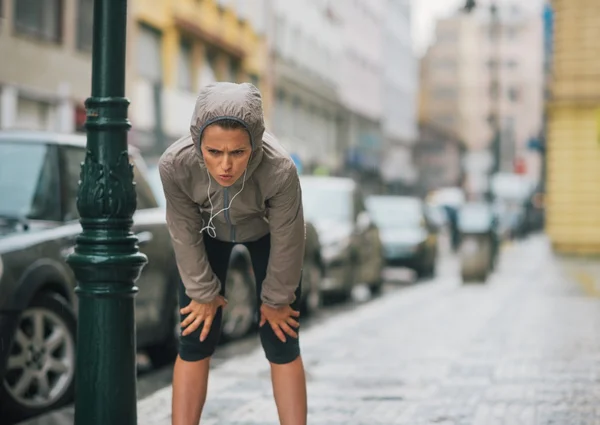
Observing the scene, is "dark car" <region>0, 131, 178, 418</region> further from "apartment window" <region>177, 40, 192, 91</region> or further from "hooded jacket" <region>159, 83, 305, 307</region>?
"apartment window" <region>177, 40, 192, 91</region>

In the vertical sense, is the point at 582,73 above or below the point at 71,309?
above

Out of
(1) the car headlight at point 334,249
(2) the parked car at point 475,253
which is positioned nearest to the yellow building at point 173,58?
(2) the parked car at point 475,253

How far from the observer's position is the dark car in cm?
677

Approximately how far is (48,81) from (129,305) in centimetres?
2145

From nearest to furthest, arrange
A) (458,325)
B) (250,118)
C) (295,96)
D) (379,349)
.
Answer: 1. (250,118)
2. (379,349)
3. (458,325)
4. (295,96)

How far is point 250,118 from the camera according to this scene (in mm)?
4449

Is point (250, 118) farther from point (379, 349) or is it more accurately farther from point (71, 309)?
point (379, 349)

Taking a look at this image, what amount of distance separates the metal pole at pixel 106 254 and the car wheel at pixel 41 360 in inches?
65.0

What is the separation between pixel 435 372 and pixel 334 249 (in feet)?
24.5

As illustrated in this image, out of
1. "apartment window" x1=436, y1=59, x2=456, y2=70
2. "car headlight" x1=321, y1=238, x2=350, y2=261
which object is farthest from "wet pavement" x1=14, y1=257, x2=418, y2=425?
"apartment window" x1=436, y1=59, x2=456, y2=70

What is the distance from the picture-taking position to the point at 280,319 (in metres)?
4.91

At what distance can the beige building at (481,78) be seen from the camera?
13688 centimetres

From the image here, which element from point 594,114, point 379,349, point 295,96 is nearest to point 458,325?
point 379,349

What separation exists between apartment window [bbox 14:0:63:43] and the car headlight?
1068cm
